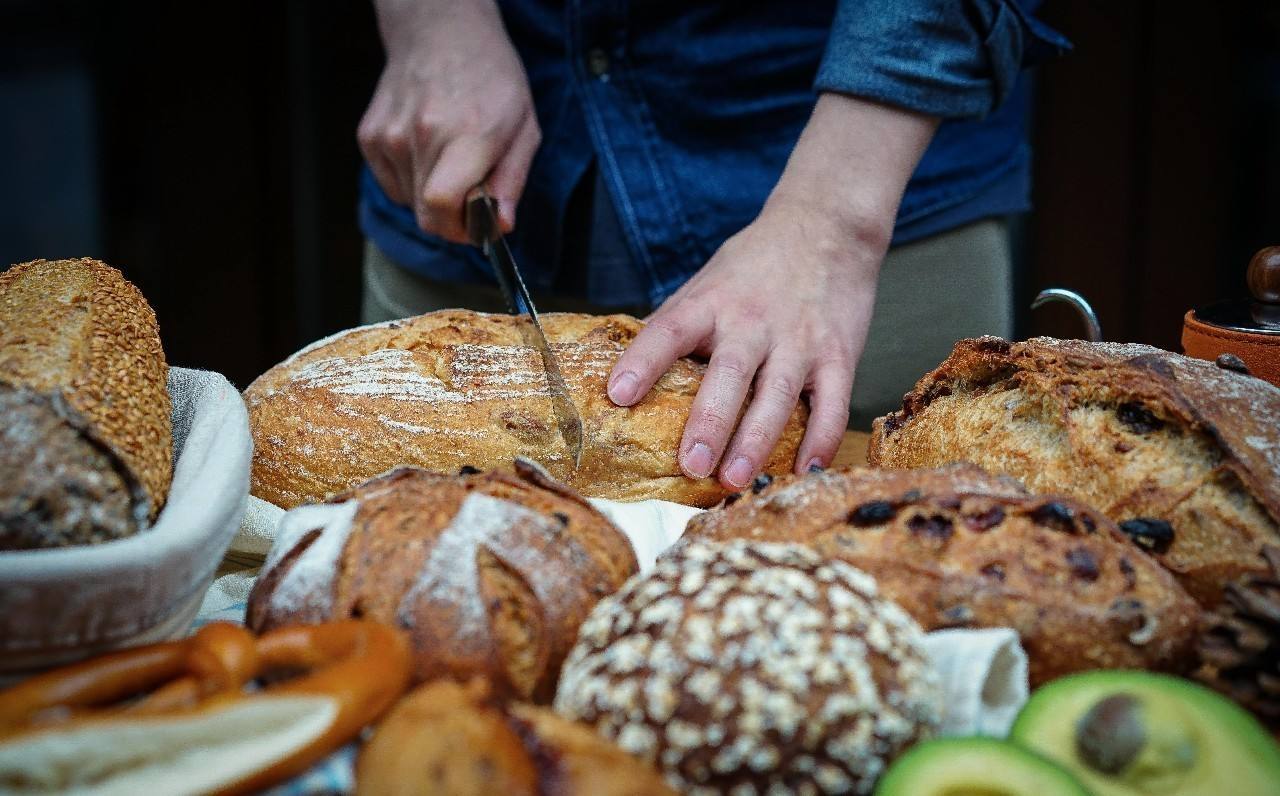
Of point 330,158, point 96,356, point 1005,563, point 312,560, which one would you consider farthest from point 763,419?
point 330,158

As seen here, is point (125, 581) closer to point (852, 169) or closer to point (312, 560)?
point (312, 560)

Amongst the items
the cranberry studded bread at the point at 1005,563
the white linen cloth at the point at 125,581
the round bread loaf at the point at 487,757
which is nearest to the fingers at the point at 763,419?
the cranberry studded bread at the point at 1005,563

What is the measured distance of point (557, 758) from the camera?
27.0 inches

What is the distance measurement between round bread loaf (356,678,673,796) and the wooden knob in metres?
1.11

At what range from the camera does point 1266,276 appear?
4.51 ft

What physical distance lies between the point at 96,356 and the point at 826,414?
3.08ft

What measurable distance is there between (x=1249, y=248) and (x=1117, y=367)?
8.45ft

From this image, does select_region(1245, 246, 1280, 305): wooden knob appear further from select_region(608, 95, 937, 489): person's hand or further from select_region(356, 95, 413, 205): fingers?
select_region(356, 95, 413, 205): fingers

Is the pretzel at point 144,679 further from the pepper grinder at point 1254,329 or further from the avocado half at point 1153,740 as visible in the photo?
the pepper grinder at point 1254,329

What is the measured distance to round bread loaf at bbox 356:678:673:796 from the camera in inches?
25.9

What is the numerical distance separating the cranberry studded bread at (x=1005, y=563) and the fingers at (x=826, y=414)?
0.51 meters

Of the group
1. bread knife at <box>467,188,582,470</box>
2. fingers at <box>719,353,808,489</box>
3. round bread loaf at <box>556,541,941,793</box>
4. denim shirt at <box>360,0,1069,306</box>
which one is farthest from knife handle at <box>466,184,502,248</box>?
round bread loaf at <box>556,541,941,793</box>

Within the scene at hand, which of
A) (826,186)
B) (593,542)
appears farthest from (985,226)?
(593,542)

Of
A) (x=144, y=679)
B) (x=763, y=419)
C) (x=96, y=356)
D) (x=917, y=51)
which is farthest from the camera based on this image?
(x=917, y=51)
